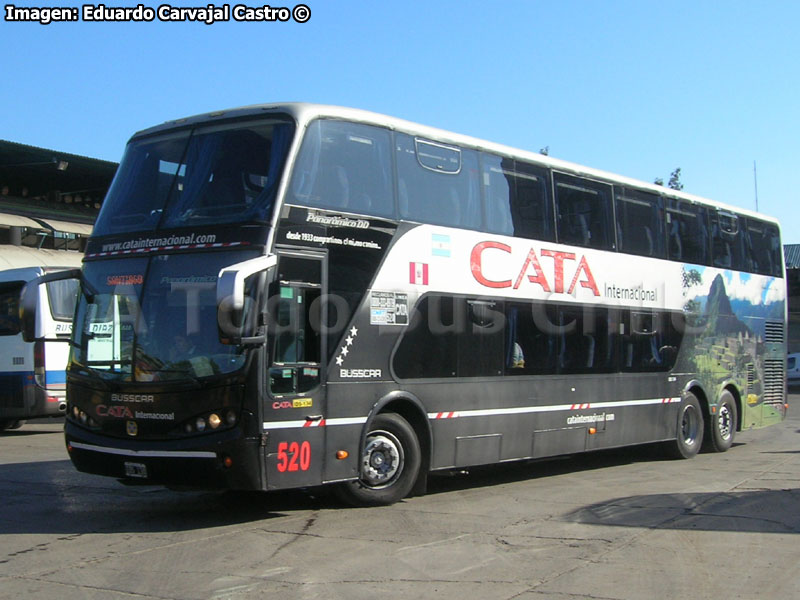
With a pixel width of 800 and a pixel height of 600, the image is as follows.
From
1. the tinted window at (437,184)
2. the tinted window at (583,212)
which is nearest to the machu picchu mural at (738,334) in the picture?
the tinted window at (583,212)

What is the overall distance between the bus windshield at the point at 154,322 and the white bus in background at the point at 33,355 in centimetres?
975

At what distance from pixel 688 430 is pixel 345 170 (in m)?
8.92

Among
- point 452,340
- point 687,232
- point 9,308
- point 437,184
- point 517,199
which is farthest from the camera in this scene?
point 9,308

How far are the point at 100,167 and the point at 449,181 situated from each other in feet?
78.0

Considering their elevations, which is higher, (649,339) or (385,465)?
(649,339)

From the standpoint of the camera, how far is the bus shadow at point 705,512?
9.03 m

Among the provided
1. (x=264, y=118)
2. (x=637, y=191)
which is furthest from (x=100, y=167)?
(x=264, y=118)

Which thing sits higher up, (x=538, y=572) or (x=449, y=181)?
(x=449, y=181)

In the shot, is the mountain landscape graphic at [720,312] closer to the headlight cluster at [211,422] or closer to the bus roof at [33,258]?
the headlight cluster at [211,422]

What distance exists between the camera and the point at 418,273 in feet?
35.0

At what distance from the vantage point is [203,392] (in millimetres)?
8805

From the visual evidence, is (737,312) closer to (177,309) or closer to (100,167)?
(177,309)

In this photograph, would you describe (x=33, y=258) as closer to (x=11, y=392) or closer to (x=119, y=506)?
(x=11, y=392)

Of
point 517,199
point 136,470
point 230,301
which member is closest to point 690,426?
point 517,199
